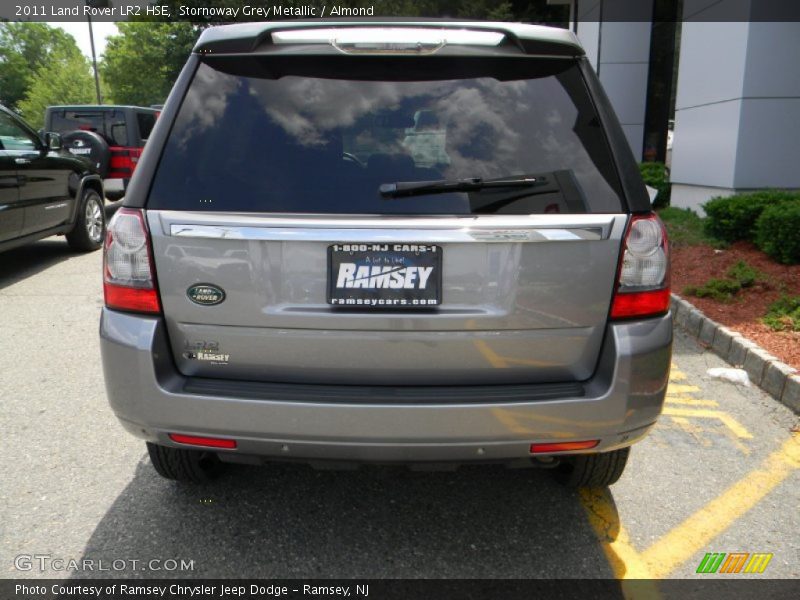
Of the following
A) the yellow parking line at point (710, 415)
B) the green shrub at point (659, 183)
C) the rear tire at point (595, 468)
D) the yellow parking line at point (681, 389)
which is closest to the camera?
the rear tire at point (595, 468)

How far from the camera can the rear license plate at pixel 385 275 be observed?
6.97ft

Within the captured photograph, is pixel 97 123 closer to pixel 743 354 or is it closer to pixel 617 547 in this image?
pixel 743 354

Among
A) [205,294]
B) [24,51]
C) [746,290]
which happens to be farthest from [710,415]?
[24,51]

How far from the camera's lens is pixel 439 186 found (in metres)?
2.17

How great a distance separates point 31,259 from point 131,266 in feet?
24.4

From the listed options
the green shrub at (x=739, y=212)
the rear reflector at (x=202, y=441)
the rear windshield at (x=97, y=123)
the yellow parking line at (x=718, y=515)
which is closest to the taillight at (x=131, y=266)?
the rear reflector at (x=202, y=441)

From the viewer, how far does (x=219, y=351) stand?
2.23 m

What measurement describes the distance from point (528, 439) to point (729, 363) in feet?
10.5

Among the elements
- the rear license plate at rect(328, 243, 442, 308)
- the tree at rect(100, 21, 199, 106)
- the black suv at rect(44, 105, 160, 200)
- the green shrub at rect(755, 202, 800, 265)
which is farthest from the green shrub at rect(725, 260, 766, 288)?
the tree at rect(100, 21, 199, 106)

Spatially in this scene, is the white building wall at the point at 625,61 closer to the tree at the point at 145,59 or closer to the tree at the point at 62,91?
the tree at the point at 145,59

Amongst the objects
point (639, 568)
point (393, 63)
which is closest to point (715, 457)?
point (639, 568)

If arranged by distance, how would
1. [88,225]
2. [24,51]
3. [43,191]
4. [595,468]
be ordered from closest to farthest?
[595,468]
[43,191]
[88,225]
[24,51]

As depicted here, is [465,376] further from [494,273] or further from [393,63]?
[393,63]

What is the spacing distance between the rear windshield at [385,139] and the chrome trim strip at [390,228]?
0.04 metres
